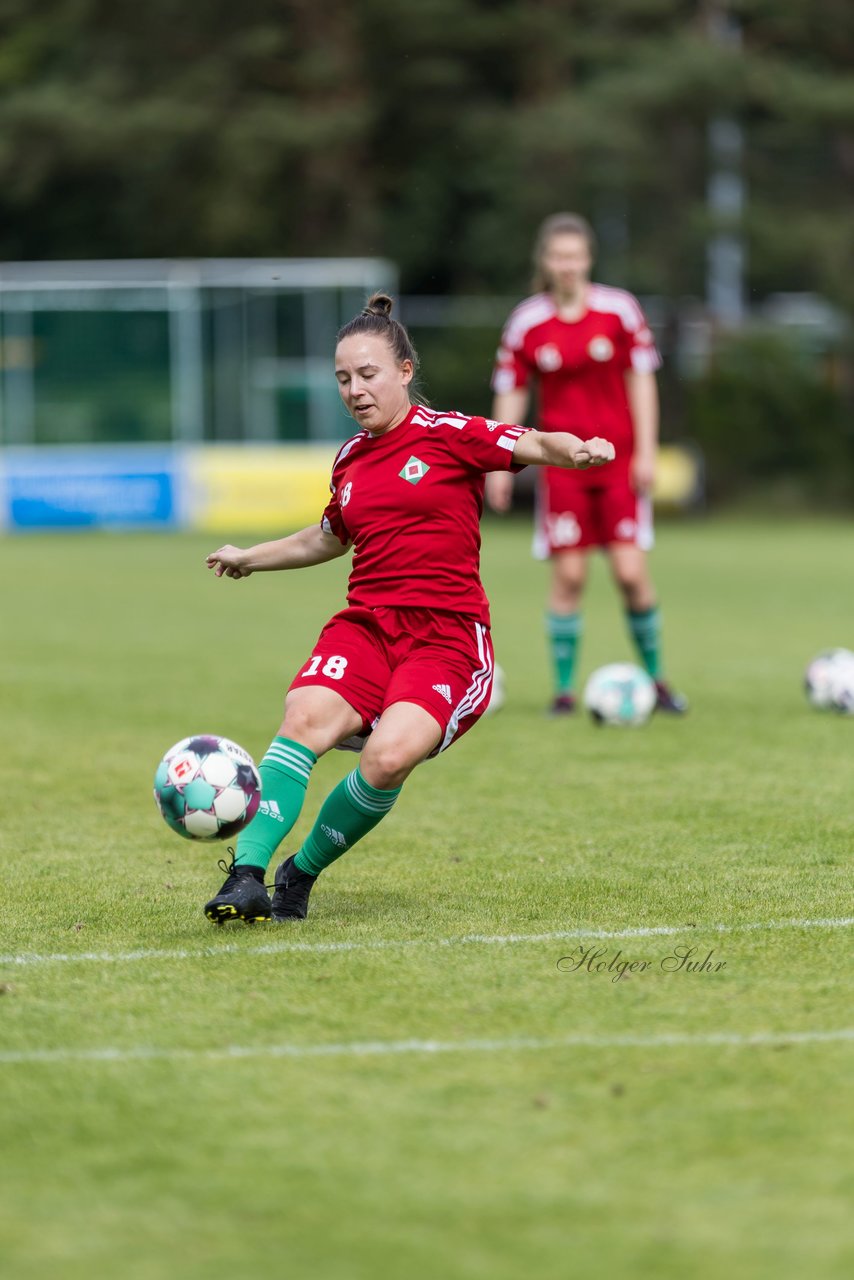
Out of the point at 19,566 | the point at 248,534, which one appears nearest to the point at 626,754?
the point at 19,566

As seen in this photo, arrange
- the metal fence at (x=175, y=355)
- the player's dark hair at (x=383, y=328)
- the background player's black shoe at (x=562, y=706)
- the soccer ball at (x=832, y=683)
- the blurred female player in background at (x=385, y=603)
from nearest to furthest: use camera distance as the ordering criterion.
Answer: the blurred female player in background at (x=385, y=603) → the player's dark hair at (x=383, y=328) → the soccer ball at (x=832, y=683) → the background player's black shoe at (x=562, y=706) → the metal fence at (x=175, y=355)

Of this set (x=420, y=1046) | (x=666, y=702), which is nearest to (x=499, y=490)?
(x=666, y=702)

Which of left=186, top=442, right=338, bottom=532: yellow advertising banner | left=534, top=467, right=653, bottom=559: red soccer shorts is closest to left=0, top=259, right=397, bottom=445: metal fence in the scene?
left=186, top=442, right=338, bottom=532: yellow advertising banner

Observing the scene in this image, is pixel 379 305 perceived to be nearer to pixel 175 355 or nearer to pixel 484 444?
pixel 484 444

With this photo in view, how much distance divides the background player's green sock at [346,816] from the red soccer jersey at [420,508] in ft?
1.73

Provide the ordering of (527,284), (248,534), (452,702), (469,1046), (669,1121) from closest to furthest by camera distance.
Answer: (669,1121) → (469,1046) → (452,702) → (248,534) → (527,284)

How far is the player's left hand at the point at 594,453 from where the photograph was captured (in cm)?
483

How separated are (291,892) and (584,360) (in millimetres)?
4644

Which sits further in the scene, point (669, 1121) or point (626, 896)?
point (626, 896)

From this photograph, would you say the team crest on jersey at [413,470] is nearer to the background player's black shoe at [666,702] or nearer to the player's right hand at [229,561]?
the player's right hand at [229,561]

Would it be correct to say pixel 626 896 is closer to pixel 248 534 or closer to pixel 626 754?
pixel 626 754

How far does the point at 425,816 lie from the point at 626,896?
1605 millimetres

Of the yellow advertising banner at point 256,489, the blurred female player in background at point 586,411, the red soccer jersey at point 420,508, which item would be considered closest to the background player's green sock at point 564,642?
the blurred female player in background at point 586,411

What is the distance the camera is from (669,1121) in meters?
3.37
